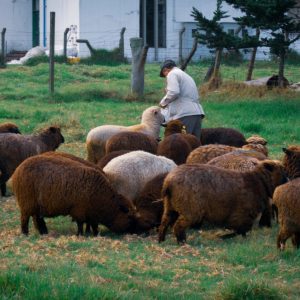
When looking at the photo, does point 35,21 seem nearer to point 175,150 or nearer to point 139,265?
point 175,150

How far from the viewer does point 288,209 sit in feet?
30.6

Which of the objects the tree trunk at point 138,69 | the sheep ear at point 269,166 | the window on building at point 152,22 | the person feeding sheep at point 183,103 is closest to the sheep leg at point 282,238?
the sheep ear at point 269,166

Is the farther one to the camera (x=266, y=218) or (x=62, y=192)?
(x=266, y=218)

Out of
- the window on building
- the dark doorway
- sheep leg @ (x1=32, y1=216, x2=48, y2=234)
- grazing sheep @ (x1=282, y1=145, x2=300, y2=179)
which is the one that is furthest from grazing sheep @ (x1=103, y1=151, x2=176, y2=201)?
the dark doorway

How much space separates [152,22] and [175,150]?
30.7 metres

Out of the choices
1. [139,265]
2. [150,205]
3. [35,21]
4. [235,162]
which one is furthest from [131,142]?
[35,21]

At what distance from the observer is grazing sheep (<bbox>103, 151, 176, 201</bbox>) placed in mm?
11648

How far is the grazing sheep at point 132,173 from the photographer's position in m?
11.6

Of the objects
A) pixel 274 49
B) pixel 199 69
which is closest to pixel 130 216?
pixel 274 49

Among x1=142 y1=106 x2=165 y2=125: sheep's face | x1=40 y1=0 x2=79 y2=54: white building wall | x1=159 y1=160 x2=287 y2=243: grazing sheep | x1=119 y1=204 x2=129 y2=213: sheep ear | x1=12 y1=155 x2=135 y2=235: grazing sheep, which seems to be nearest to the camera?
x1=159 y1=160 x2=287 y2=243: grazing sheep

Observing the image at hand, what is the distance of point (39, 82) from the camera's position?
28.5 metres

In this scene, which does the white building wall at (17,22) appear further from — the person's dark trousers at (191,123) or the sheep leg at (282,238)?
the sheep leg at (282,238)

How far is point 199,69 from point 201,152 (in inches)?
Answer: 832

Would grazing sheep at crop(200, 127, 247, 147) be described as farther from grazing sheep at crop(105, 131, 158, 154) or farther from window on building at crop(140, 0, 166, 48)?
window on building at crop(140, 0, 166, 48)
